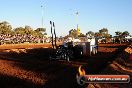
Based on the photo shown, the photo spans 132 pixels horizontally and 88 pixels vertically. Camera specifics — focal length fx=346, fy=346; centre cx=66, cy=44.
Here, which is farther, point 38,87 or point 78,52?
point 78,52

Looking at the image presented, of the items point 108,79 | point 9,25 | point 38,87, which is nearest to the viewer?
point 108,79

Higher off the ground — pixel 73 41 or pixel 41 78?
pixel 73 41

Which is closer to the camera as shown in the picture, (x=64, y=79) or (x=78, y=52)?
(x=64, y=79)

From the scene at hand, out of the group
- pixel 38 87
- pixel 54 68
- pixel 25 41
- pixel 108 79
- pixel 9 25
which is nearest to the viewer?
pixel 108 79

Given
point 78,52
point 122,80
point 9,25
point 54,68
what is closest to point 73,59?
point 78,52

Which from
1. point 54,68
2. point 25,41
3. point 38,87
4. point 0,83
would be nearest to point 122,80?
point 38,87

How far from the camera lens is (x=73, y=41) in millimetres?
31062

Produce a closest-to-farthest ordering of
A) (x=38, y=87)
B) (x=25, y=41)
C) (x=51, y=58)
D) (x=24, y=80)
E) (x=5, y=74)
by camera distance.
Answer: (x=38, y=87) < (x=24, y=80) < (x=5, y=74) < (x=51, y=58) < (x=25, y=41)

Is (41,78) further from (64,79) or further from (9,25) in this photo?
(9,25)

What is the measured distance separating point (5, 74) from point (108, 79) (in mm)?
10965

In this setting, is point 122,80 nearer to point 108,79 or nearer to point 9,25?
point 108,79

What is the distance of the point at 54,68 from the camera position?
2420 cm

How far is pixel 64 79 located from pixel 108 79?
8909 millimetres

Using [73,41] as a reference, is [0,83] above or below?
below
